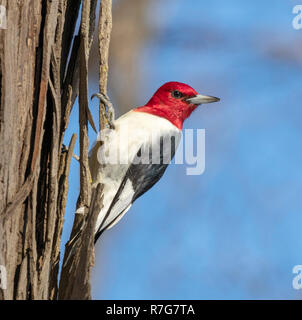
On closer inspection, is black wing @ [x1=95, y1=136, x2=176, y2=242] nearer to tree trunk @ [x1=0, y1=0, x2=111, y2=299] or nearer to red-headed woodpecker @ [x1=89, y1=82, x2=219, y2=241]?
red-headed woodpecker @ [x1=89, y1=82, x2=219, y2=241]

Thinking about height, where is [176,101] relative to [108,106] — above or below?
above

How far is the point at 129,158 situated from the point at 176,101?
69 cm

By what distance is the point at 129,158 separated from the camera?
325cm

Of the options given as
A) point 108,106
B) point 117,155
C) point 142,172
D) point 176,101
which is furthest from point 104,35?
point 176,101

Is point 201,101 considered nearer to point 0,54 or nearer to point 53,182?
point 53,182

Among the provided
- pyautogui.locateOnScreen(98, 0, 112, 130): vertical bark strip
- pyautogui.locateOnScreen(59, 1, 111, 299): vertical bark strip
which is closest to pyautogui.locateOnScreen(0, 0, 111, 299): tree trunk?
pyautogui.locateOnScreen(59, 1, 111, 299): vertical bark strip

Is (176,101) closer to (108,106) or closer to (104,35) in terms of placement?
(108,106)

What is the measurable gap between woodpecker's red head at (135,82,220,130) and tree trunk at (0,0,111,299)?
4.03ft

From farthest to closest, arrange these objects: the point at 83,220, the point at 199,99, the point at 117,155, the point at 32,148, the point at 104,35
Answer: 1. the point at 199,99
2. the point at 117,155
3. the point at 104,35
4. the point at 83,220
5. the point at 32,148

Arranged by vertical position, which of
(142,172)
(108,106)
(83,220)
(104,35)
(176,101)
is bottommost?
(83,220)

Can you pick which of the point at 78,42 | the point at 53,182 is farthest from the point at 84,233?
the point at 78,42

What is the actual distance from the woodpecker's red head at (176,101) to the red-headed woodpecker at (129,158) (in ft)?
0.42

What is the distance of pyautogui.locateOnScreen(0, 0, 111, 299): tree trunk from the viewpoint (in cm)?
204

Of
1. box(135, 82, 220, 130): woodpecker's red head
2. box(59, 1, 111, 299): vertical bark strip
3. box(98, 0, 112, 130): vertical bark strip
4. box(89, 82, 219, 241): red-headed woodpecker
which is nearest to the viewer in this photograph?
box(59, 1, 111, 299): vertical bark strip
